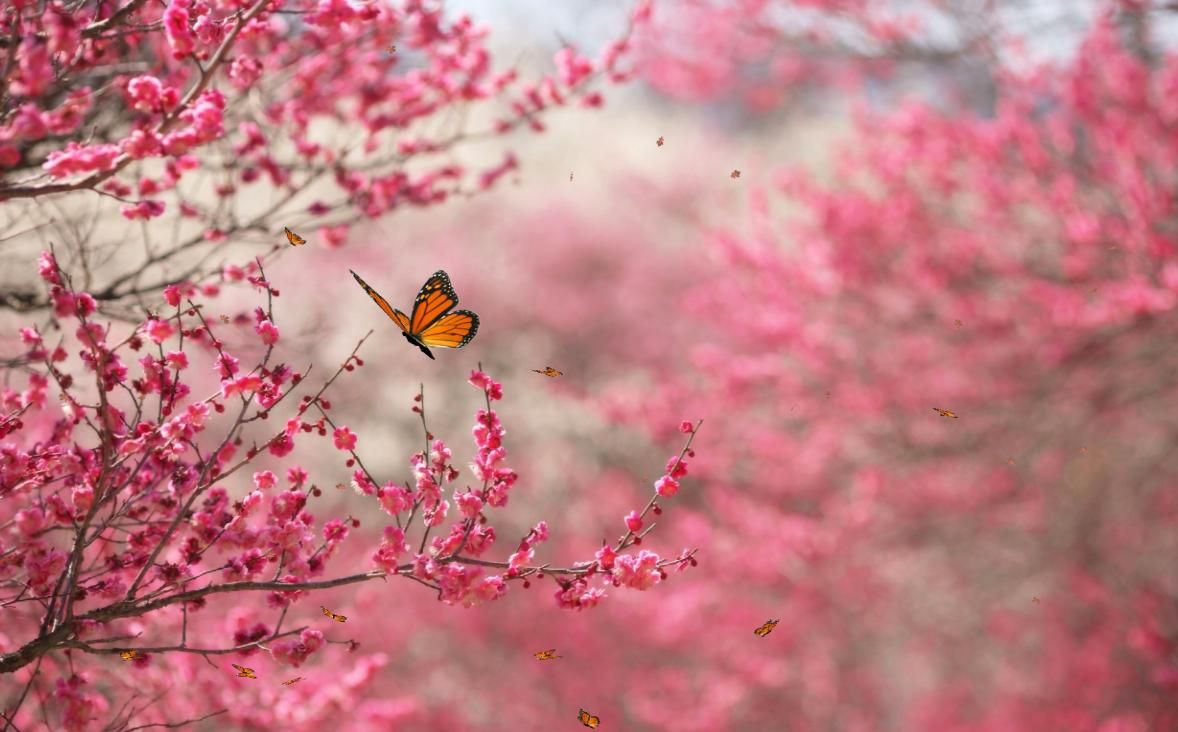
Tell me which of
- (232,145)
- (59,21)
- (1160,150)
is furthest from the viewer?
(1160,150)

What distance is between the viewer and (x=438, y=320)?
292 cm

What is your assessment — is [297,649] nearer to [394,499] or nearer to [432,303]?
[394,499]

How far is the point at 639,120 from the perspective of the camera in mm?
24719

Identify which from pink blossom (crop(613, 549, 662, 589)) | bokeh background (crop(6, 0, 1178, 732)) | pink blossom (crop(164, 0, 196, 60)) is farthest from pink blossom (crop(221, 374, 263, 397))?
bokeh background (crop(6, 0, 1178, 732))

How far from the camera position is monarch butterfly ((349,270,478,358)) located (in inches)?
113

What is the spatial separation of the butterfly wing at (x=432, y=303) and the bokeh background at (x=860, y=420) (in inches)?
47.1

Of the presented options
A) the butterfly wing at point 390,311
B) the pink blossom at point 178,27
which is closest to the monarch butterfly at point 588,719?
the butterfly wing at point 390,311

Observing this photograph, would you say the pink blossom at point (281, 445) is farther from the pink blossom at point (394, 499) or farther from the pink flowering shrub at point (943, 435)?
the pink flowering shrub at point (943, 435)

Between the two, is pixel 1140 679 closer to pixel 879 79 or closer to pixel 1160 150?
pixel 1160 150

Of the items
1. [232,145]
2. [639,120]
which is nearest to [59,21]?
[232,145]

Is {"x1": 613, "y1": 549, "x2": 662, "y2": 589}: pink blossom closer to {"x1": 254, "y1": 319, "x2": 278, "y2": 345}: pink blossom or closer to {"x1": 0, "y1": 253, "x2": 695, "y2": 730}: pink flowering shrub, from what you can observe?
{"x1": 0, "y1": 253, "x2": 695, "y2": 730}: pink flowering shrub

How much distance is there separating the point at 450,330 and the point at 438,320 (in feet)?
0.16

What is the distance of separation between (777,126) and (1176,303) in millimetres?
20325

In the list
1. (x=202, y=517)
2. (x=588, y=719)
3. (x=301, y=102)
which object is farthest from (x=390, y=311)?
(x=301, y=102)
